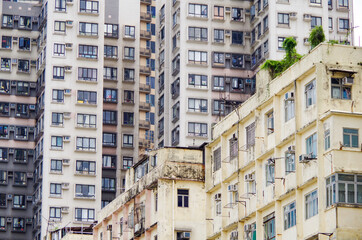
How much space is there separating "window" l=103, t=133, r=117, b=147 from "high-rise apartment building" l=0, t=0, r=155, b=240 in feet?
0.38

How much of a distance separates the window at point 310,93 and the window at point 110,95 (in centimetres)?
7117

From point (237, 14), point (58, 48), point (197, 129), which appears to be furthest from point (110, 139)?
point (237, 14)

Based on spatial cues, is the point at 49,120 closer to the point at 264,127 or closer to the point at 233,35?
the point at 233,35

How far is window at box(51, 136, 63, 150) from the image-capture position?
11494cm

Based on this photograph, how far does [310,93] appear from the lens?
176ft

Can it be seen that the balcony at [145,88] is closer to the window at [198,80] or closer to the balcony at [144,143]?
the balcony at [144,143]

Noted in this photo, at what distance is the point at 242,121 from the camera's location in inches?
2457

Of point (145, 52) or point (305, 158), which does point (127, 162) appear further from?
point (305, 158)

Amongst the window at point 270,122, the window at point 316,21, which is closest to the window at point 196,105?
the window at point 316,21

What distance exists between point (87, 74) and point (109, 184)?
12.7 m

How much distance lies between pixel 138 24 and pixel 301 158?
76069mm

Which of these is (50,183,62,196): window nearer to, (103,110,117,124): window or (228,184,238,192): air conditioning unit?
(103,110,117,124): window

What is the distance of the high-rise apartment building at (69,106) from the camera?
11450cm

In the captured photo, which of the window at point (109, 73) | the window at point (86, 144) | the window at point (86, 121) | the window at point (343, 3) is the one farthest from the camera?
the window at point (109, 73)
